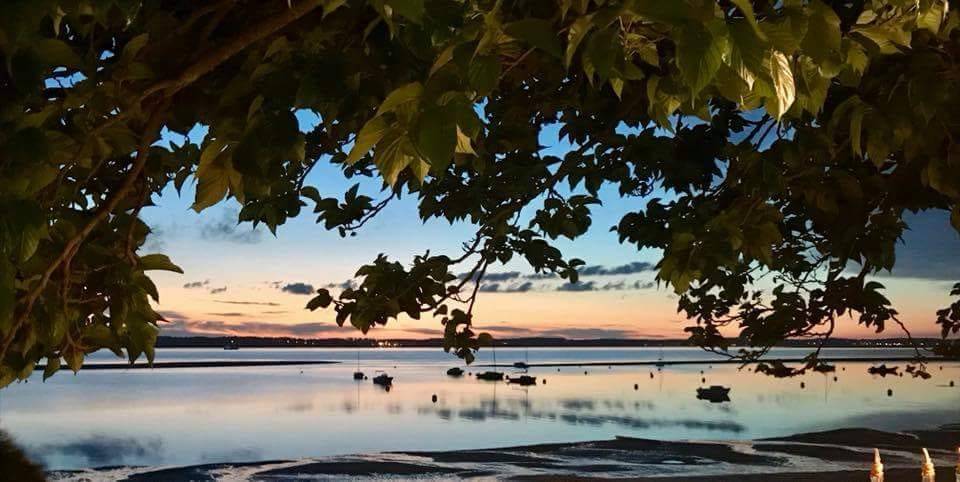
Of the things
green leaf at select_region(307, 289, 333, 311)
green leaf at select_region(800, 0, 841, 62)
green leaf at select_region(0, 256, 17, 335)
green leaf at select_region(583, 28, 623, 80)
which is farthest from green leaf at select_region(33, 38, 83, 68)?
green leaf at select_region(307, 289, 333, 311)

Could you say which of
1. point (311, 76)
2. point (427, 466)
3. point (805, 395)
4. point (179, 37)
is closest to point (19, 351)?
point (179, 37)

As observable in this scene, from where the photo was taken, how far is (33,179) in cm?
200

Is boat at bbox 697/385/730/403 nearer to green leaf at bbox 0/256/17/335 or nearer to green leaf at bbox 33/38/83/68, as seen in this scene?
green leaf at bbox 33/38/83/68

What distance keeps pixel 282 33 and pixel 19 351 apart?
4.48ft

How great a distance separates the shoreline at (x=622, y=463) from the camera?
111 feet

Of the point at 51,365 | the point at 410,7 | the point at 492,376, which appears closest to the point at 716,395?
the point at 492,376

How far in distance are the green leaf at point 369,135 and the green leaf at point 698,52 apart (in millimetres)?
559

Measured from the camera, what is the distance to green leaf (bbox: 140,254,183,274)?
2.72 meters

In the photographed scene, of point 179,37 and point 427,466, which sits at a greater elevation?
point 179,37

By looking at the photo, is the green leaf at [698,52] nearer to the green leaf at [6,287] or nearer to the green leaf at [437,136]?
the green leaf at [437,136]

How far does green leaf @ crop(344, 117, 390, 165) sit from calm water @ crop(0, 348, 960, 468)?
43.8 metres

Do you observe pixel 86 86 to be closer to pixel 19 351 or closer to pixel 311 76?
pixel 311 76

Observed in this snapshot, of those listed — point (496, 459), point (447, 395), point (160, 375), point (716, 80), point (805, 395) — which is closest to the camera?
point (716, 80)

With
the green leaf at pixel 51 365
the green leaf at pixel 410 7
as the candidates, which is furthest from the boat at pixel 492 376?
the green leaf at pixel 410 7
